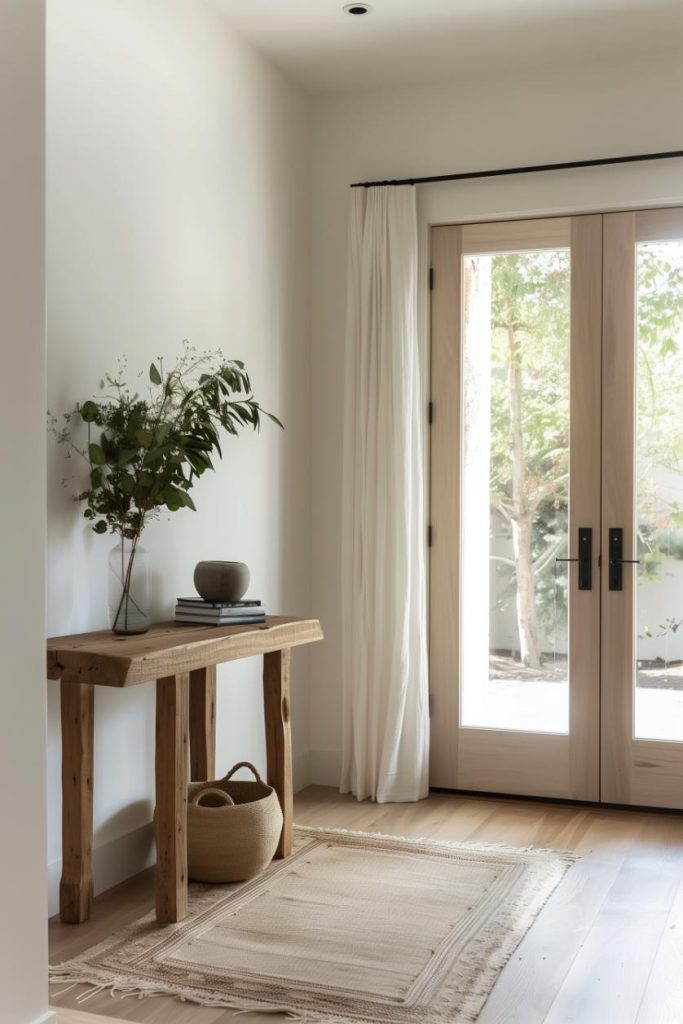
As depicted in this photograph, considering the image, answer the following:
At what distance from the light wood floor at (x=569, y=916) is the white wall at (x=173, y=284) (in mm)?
405

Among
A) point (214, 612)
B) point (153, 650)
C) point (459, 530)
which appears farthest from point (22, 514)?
point (459, 530)

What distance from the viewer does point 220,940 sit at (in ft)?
9.69

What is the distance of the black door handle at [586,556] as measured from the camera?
438 centimetres

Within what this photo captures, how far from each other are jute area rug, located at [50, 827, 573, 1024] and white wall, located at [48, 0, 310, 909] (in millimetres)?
448

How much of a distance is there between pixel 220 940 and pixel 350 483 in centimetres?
209

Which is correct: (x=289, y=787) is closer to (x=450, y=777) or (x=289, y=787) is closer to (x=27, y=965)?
(x=450, y=777)

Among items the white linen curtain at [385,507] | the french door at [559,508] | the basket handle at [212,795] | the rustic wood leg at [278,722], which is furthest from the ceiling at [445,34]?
the basket handle at [212,795]

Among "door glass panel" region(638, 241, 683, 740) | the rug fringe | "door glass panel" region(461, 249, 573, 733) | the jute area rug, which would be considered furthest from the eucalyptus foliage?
"door glass panel" region(638, 241, 683, 740)

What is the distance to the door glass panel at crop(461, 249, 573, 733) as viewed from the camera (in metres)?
4.45

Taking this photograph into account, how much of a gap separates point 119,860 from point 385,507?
177 centimetres

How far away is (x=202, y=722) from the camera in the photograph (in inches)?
146

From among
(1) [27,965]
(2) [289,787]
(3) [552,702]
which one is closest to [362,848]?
(2) [289,787]

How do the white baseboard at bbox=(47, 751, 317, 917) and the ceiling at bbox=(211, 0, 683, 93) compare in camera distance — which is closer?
the white baseboard at bbox=(47, 751, 317, 917)

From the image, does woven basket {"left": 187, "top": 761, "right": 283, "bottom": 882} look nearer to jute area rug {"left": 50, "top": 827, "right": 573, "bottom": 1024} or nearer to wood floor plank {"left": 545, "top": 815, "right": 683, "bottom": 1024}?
jute area rug {"left": 50, "top": 827, "right": 573, "bottom": 1024}
